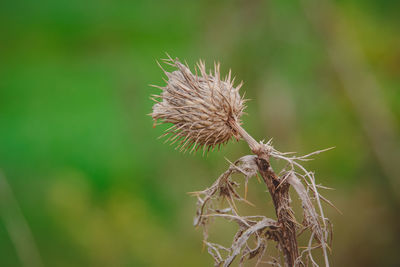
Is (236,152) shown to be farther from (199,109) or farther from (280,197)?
(280,197)

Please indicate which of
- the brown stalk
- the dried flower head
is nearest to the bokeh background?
the dried flower head

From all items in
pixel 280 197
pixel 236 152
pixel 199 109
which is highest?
pixel 199 109

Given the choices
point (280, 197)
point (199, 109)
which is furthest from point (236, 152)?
point (280, 197)

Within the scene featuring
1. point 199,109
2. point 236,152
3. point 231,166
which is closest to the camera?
point 231,166

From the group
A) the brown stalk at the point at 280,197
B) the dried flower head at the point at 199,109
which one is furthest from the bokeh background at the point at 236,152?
the brown stalk at the point at 280,197

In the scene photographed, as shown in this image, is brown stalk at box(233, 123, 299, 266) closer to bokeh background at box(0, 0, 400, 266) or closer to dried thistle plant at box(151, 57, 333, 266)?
dried thistle plant at box(151, 57, 333, 266)

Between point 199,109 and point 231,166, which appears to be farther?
point 199,109

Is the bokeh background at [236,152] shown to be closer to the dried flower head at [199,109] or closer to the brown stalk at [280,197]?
the dried flower head at [199,109]
